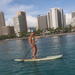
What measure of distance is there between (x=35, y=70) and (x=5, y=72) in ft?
8.90

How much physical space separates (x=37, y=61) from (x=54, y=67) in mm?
3789

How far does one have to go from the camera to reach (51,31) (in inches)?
7840

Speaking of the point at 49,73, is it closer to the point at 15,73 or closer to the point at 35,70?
the point at 35,70

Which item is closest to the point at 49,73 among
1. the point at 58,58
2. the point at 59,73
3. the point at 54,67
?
the point at 59,73

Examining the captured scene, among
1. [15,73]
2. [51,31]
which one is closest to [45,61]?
[15,73]

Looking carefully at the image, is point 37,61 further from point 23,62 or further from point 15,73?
point 15,73

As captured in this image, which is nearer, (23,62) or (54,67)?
(54,67)

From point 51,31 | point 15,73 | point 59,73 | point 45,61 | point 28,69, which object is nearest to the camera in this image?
point 59,73

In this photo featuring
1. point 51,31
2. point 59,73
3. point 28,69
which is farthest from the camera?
point 51,31

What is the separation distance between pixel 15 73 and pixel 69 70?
466cm

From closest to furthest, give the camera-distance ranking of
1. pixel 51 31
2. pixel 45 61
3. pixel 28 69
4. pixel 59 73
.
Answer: pixel 59 73, pixel 28 69, pixel 45 61, pixel 51 31

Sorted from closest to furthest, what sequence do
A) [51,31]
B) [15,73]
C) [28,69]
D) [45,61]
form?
[15,73]
[28,69]
[45,61]
[51,31]

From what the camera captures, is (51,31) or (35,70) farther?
(51,31)

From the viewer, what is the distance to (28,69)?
1738 centimetres
